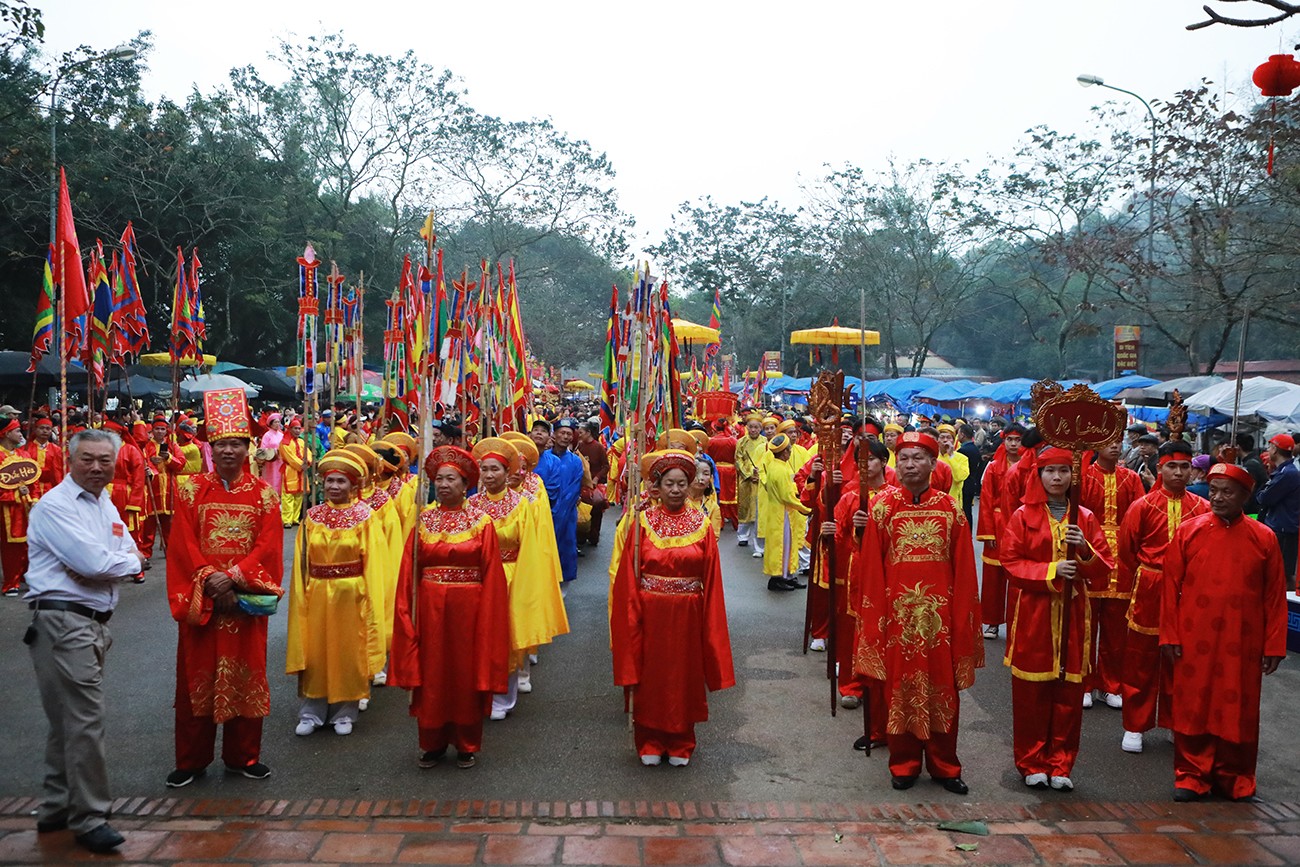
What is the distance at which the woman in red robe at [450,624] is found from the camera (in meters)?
5.63

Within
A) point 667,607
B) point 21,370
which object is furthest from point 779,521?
point 21,370

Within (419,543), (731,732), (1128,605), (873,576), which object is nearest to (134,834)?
(419,543)

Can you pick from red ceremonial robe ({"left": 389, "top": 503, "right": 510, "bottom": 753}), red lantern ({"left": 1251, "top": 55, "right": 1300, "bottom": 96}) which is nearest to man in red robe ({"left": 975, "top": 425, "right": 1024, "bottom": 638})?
red lantern ({"left": 1251, "top": 55, "right": 1300, "bottom": 96})

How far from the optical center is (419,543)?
5.73 metres

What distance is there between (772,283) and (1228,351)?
1760cm

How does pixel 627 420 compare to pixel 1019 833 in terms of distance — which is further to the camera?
pixel 627 420

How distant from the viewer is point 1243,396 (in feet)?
53.2

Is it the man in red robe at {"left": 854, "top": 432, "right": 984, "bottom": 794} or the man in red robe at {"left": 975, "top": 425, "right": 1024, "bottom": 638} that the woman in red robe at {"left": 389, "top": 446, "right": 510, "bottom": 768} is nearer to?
the man in red robe at {"left": 854, "top": 432, "right": 984, "bottom": 794}

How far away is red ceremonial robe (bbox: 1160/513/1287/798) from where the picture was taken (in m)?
5.29

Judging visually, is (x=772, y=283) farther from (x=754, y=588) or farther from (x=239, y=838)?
(x=239, y=838)

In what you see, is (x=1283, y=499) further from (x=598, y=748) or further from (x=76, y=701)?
(x=76, y=701)

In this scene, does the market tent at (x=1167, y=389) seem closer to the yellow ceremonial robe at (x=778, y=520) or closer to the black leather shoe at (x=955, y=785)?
the yellow ceremonial robe at (x=778, y=520)

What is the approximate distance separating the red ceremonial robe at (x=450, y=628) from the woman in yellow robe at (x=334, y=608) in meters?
0.65

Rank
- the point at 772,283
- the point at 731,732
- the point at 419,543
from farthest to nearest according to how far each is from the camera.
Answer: the point at 772,283, the point at 731,732, the point at 419,543
